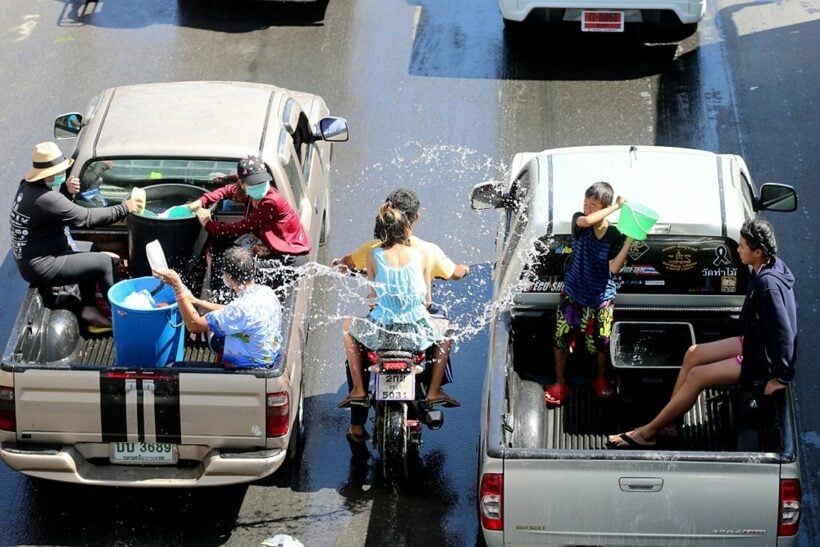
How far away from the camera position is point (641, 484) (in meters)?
6.73

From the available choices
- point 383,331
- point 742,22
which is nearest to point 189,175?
point 383,331

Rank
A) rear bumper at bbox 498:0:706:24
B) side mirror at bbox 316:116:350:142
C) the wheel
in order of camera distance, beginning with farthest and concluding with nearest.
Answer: rear bumper at bbox 498:0:706:24 → side mirror at bbox 316:116:350:142 → the wheel

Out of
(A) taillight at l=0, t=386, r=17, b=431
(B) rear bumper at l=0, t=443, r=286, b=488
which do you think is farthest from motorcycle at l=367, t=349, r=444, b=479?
(A) taillight at l=0, t=386, r=17, b=431

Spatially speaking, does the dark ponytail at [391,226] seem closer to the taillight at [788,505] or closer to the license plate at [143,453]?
the license plate at [143,453]

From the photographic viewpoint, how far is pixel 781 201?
880cm

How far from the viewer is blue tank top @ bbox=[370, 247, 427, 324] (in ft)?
26.9

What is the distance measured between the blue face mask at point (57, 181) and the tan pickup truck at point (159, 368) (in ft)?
1.46

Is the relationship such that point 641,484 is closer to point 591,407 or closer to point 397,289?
point 591,407

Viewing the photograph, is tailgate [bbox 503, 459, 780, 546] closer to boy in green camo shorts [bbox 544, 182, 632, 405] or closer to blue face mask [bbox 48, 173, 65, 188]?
boy in green camo shorts [bbox 544, 182, 632, 405]

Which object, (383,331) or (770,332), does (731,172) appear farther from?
(383,331)

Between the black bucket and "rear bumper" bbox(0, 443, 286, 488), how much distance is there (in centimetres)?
155

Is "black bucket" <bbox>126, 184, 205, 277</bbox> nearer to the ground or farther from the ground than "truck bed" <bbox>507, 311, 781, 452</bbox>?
farther from the ground

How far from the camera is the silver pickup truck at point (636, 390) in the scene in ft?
22.1

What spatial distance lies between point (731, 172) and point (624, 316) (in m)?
1.17
